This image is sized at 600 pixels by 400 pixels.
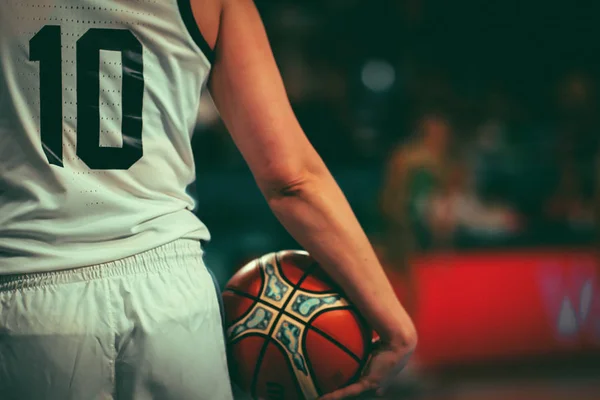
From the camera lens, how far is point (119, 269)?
116 centimetres

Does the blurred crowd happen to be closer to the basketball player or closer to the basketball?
the basketball

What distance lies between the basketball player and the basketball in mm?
126

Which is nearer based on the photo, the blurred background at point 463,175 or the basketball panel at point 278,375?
the basketball panel at point 278,375

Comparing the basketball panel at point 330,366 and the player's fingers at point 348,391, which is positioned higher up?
the basketball panel at point 330,366

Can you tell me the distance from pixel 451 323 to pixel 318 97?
345 centimetres

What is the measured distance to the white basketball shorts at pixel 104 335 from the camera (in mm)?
1117

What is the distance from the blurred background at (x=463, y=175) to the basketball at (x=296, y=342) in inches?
138

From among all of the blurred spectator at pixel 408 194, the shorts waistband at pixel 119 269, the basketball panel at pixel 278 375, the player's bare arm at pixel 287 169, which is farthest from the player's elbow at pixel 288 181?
the blurred spectator at pixel 408 194

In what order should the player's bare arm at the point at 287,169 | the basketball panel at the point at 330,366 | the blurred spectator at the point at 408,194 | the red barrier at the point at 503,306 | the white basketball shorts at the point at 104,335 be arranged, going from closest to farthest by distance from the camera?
the white basketball shorts at the point at 104,335 → the player's bare arm at the point at 287,169 → the basketball panel at the point at 330,366 → the blurred spectator at the point at 408,194 → the red barrier at the point at 503,306

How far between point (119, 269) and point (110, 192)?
14 cm

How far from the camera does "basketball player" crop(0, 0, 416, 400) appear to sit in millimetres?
1127

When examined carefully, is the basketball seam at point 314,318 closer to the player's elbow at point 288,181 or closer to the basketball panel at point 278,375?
the basketball panel at point 278,375

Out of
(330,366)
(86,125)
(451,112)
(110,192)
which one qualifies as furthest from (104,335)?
(451,112)

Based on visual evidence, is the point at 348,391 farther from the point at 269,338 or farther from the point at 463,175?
the point at 463,175
